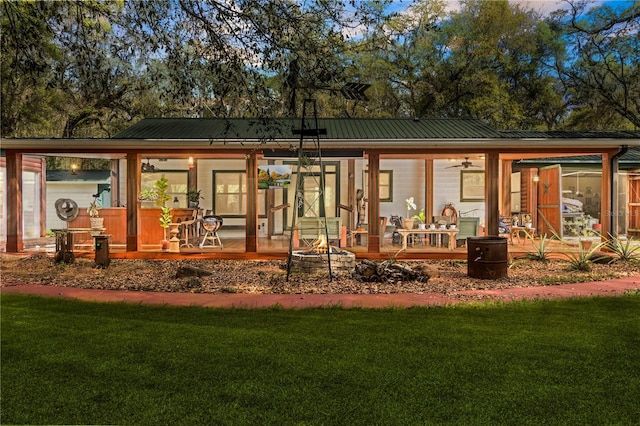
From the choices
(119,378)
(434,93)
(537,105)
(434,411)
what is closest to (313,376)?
(434,411)

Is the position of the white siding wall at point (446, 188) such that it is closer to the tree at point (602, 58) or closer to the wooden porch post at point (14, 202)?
the wooden porch post at point (14, 202)

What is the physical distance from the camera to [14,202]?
11.0 meters

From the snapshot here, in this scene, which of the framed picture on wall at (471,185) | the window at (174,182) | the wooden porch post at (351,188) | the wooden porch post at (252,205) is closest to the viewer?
the wooden porch post at (252,205)

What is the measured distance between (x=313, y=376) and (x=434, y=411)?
3.07ft

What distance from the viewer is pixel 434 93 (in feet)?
75.8

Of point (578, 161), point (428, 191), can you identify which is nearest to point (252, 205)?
point (428, 191)

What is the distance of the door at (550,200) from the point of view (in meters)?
13.0

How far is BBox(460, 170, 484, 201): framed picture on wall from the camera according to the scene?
15.2m

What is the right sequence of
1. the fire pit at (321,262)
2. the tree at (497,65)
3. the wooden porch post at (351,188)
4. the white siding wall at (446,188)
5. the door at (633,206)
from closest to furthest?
the fire pit at (321,262) < the wooden porch post at (351,188) < the white siding wall at (446,188) < the door at (633,206) < the tree at (497,65)

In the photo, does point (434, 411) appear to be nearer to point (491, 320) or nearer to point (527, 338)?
point (527, 338)

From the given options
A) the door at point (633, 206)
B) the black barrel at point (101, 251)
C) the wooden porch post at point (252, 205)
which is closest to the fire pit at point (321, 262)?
the wooden porch post at point (252, 205)

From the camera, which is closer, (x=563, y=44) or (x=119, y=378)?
(x=119, y=378)

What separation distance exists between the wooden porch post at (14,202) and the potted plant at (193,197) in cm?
414

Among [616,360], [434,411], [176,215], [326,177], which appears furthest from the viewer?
[326,177]
